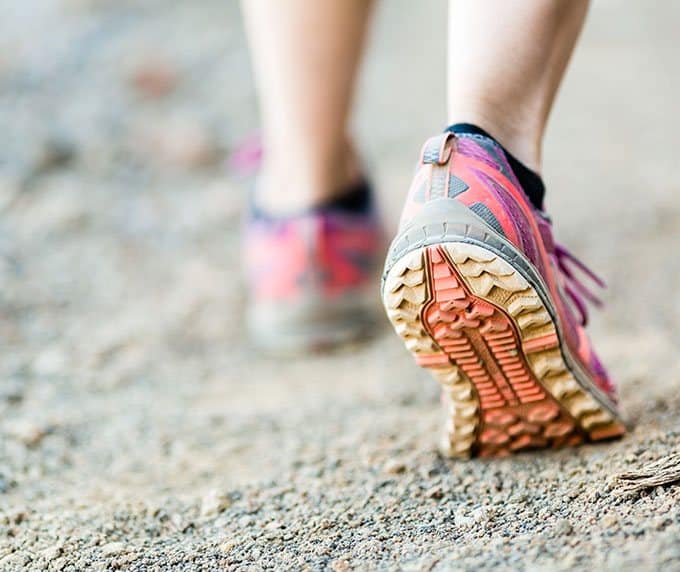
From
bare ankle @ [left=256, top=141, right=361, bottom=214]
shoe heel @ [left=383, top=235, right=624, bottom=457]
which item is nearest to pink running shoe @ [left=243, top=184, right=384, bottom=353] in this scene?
bare ankle @ [left=256, top=141, right=361, bottom=214]

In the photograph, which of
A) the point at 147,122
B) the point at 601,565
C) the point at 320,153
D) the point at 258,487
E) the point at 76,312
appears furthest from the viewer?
the point at 147,122

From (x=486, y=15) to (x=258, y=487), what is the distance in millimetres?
601

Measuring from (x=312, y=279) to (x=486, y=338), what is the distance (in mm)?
863

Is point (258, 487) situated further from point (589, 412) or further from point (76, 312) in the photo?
point (76, 312)

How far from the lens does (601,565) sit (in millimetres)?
716

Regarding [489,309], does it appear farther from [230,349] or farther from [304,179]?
[230,349]

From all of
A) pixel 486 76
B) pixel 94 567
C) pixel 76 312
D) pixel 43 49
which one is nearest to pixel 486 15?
pixel 486 76

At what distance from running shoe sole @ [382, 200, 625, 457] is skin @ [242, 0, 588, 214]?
167 mm

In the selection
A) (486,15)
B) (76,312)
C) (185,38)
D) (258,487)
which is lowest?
(258,487)

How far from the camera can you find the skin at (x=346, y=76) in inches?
38.1

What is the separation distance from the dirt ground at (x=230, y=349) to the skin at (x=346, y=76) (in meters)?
0.34

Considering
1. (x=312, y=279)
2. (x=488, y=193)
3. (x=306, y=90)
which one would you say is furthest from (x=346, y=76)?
(x=488, y=193)
